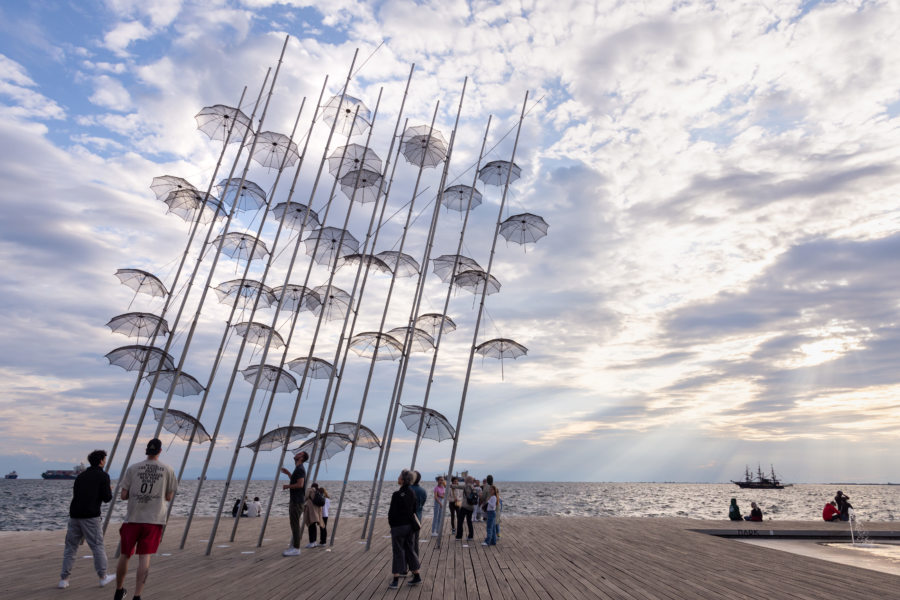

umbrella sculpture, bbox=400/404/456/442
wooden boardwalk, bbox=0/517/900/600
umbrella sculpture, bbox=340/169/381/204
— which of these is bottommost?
wooden boardwalk, bbox=0/517/900/600

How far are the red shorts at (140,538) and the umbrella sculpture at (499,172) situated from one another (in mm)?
13965

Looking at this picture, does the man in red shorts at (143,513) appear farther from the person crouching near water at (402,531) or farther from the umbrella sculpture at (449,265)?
the umbrella sculpture at (449,265)

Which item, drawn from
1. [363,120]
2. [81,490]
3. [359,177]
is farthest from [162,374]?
[363,120]

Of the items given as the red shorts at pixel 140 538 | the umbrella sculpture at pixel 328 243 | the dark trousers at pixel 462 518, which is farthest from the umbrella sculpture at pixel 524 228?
the red shorts at pixel 140 538

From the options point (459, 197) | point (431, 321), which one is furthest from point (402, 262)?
point (459, 197)

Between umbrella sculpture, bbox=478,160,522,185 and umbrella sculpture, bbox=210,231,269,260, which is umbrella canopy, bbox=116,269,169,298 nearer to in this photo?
umbrella sculpture, bbox=210,231,269,260

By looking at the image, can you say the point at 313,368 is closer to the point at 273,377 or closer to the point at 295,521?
the point at 273,377

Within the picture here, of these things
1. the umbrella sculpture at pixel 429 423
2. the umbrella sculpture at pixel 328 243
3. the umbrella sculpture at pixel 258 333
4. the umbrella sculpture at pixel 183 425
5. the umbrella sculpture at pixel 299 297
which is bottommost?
the umbrella sculpture at pixel 183 425

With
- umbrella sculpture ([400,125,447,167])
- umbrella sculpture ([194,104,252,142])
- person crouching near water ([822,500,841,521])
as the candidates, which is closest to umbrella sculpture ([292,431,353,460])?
umbrella sculpture ([400,125,447,167])

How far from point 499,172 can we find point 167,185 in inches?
424

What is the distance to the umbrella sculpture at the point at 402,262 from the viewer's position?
59.0ft

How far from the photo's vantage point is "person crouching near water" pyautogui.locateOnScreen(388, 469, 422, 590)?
31.0ft

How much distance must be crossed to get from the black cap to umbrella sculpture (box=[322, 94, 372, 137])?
13424mm

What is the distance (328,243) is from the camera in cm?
1989
